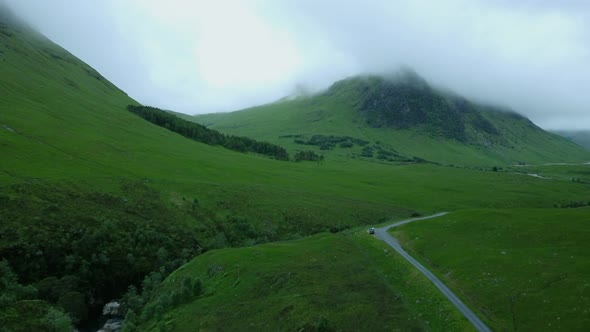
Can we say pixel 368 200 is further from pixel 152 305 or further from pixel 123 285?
pixel 152 305

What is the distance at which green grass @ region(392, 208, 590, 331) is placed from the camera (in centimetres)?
3672

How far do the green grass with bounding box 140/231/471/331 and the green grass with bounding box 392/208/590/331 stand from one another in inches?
175

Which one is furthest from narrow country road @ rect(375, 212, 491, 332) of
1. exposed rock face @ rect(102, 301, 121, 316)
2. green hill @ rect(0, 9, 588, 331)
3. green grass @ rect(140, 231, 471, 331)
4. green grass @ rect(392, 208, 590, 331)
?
exposed rock face @ rect(102, 301, 121, 316)

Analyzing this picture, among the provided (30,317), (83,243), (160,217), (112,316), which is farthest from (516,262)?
(160,217)

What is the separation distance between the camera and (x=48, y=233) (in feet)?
288

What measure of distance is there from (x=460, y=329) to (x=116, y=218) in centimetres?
8731

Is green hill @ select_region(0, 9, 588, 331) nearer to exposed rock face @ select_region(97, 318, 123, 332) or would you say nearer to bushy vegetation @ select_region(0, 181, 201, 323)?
bushy vegetation @ select_region(0, 181, 201, 323)

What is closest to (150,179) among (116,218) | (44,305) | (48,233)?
(116,218)

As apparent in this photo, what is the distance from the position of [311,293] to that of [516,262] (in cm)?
2523

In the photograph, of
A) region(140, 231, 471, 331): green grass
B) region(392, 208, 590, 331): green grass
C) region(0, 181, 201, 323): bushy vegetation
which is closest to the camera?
region(392, 208, 590, 331): green grass

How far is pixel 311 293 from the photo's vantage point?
50.8 meters

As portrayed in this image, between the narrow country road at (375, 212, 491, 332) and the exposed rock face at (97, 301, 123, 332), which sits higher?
the narrow country road at (375, 212, 491, 332)

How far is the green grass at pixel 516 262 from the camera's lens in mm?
36719

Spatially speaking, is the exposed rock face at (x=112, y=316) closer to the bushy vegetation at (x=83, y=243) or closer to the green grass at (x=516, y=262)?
the bushy vegetation at (x=83, y=243)
